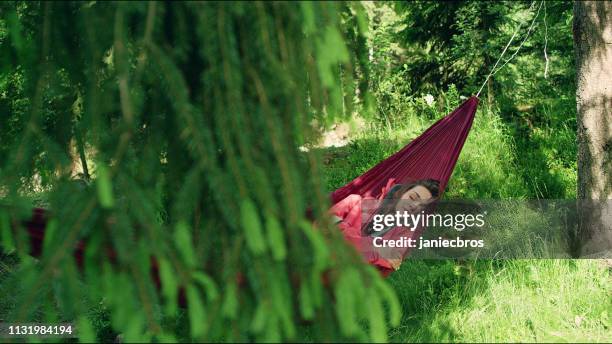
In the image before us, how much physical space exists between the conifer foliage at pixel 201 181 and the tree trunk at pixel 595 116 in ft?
5.42

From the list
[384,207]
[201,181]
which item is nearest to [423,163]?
[384,207]

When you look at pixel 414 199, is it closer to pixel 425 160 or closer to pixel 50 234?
pixel 425 160

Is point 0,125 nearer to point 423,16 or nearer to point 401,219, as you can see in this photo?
point 401,219

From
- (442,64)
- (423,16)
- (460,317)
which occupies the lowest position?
(460,317)

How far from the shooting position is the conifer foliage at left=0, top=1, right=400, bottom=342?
4.00 ft

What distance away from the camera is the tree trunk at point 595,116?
259cm

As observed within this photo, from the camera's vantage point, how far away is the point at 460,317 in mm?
2246

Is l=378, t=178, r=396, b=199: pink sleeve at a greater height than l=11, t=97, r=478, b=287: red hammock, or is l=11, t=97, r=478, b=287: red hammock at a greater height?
l=11, t=97, r=478, b=287: red hammock

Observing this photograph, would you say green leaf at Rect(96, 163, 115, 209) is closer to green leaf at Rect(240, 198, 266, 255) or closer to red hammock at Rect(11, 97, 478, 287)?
green leaf at Rect(240, 198, 266, 255)

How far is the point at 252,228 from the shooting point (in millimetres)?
1207

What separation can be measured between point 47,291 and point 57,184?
0.79ft

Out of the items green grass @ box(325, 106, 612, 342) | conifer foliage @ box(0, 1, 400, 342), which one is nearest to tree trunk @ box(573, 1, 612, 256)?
green grass @ box(325, 106, 612, 342)

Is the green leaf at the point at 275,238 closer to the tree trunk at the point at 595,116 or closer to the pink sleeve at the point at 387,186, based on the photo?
the pink sleeve at the point at 387,186

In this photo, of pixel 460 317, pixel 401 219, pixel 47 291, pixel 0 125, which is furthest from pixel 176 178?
pixel 401 219
